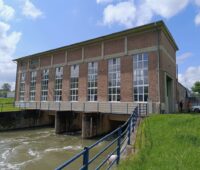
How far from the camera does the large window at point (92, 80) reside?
73.5ft

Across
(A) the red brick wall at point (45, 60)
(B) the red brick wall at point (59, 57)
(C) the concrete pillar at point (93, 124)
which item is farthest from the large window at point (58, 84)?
(C) the concrete pillar at point (93, 124)

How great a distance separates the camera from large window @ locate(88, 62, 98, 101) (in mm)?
22391

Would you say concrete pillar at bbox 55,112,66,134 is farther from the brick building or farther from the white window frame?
the white window frame

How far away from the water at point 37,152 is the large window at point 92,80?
6.05 m

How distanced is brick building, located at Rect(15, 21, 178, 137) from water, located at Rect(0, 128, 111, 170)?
609 cm

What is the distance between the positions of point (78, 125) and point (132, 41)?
10.8m

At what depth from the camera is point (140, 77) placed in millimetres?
19203

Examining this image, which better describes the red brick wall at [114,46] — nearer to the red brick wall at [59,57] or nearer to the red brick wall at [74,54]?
the red brick wall at [74,54]

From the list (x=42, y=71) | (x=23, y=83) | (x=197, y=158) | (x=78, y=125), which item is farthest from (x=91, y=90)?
(x=197, y=158)

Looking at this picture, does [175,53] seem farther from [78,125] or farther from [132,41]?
[78,125]

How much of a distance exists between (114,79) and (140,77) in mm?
2931

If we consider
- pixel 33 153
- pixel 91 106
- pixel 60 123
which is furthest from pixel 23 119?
pixel 33 153

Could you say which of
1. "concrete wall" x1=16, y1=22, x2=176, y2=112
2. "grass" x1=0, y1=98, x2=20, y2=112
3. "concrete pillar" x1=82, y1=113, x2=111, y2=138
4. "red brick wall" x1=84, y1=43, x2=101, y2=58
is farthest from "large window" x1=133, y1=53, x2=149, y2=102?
"grass" x1=0, y1=98, x2=20, y2=112

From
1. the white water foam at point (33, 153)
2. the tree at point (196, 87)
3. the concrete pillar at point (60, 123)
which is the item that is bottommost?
the white water foam at point (33, 153)
